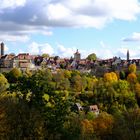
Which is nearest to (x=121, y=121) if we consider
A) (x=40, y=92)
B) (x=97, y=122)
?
(x=97, y=122)

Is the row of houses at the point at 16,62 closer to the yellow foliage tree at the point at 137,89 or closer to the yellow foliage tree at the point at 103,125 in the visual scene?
the yellow foliage tree at the point at 137,89

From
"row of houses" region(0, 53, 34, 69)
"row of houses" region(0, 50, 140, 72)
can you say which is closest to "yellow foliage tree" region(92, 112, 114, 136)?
"row of houses" region(0, 50, 140, 72)

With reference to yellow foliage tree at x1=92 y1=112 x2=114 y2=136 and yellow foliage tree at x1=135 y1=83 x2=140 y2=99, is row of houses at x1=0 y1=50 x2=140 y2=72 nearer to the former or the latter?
yellow foliage tree at x1=135 y1=83 x2=140 y2=99

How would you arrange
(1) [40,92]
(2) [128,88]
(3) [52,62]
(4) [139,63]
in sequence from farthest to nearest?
1. (3) [52,62]
2. (4) [139,63]
3. (2) [128,88]
4. (1) [40,92]

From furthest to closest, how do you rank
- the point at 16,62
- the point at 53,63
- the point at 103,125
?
1. the point at 53,63
2. the point at 16,62
3. the point at 103,125

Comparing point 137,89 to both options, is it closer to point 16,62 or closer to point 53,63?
point 16,62

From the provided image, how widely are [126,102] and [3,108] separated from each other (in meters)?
45.8

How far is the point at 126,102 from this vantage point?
215 feet

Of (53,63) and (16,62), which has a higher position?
(16,62)

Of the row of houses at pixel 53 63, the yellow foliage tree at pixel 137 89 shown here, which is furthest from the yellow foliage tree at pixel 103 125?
the row of houses at pixel 53 63

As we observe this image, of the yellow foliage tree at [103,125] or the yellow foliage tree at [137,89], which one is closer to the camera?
the yellow foliage tree at [103,125]

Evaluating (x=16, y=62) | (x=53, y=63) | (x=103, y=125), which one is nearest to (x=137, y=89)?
(x=103, y=125)

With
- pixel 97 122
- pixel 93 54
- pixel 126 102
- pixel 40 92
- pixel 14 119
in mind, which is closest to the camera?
pixel 40 92

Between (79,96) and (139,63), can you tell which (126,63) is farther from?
(79,96)
